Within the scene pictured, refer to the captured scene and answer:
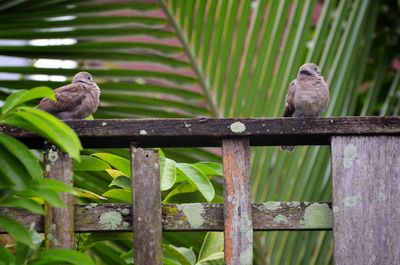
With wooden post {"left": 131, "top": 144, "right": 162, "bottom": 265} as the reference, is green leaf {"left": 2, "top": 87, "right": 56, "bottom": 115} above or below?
above

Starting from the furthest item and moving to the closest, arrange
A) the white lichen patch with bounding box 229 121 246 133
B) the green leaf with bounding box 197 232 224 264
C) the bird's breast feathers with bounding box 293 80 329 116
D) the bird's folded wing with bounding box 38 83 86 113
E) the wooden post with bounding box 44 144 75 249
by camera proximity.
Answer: the bird's breast feathers with bounding box 293 80 329 116, the bird's folded wing with bounding box 38 83 86 113, the green leaf with bounding box 197 232 224 264, the white lichen patch with bounding box 229 121 246 133, the wooden post with bounding box 44 144 75 249

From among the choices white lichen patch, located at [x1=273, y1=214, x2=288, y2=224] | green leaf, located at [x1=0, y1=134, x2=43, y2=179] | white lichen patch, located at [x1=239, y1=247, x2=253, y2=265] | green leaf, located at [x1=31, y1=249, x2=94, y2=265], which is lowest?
green leaf, located at [x1=31, y1=249, x2=94, y2=265]

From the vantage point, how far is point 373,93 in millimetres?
5180

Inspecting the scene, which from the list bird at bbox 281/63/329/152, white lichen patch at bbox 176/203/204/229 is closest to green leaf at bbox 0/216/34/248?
white lichen patch at bbox 176/203/204/229

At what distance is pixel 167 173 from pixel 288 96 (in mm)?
1518

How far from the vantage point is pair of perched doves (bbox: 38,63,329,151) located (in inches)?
151

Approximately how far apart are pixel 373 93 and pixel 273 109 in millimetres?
741

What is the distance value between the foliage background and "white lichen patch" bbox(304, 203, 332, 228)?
1.71 m

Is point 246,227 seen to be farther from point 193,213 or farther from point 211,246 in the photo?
point 211,246

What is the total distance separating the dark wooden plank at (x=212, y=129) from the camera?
2.76 meters

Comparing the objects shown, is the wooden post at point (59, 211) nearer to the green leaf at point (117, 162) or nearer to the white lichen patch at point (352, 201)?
the green leaf at point (117, 162)

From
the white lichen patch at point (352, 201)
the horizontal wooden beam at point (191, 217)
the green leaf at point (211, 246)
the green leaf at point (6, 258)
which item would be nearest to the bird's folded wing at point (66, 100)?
the green leaf at point (211, 246)

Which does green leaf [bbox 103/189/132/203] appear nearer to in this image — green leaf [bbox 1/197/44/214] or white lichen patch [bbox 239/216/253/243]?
white lichen patch [bbox 239/216/253/243]

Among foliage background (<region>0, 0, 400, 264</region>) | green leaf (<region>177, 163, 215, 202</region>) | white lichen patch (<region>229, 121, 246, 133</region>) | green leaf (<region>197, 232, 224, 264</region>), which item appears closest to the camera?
white lichen patch (<region>229, 121, 246, 133</region>)
